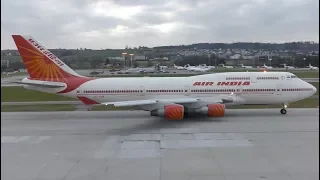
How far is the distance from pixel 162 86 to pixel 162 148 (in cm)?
969

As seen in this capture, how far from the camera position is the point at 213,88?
22.5 metres

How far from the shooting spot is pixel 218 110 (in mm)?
20062

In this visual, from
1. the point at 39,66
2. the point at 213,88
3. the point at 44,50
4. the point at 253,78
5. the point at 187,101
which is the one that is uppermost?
the point at 44,50

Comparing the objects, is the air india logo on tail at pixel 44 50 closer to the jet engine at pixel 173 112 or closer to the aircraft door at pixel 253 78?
the jet engine at pixel 173 112

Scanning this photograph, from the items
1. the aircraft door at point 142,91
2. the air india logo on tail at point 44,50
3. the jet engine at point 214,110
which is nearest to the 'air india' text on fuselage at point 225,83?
the jet engine at point 214,110

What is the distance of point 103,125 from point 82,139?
12.4ft

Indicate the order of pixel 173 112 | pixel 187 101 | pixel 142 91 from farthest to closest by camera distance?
pixel 142 91 → pixel 187 101 → pixel 173 112

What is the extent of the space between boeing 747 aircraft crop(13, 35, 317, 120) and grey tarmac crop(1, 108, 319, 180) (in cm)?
141

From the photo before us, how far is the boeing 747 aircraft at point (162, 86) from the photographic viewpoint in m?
22.5

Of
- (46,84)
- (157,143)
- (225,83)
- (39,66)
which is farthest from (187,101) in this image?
(39,66)

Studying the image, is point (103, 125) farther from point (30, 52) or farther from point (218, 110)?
point (30, 52)

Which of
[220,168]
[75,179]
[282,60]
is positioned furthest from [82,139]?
[282,60]

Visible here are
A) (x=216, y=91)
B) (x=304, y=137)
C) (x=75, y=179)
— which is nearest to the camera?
(x=75, y=179)

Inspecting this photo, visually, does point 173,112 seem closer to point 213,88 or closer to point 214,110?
point 214,110
